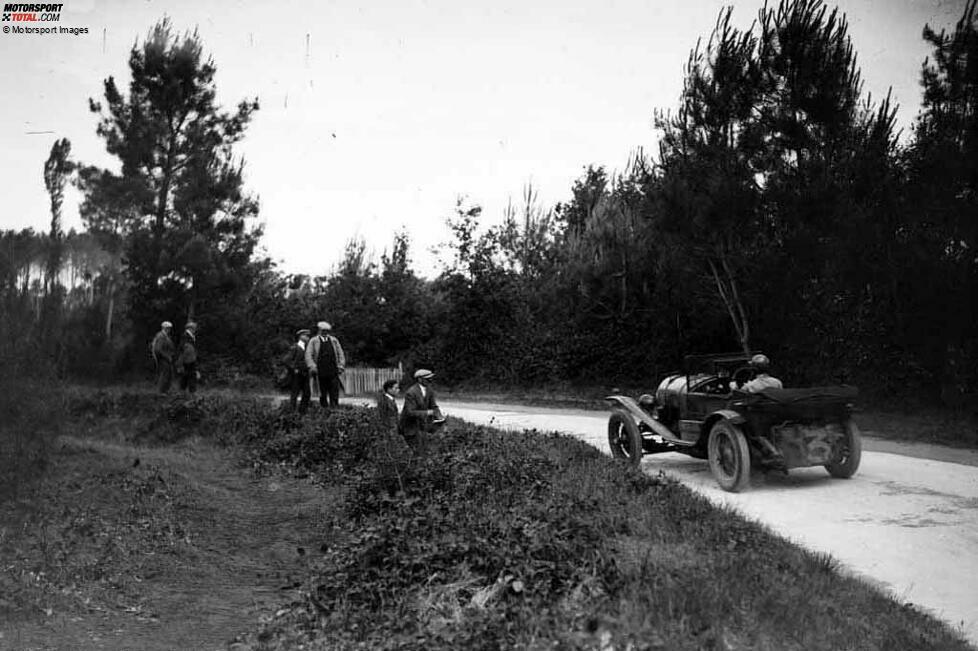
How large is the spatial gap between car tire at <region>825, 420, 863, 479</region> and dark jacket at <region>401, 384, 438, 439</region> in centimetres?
490

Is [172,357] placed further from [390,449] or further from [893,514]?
[893,514]

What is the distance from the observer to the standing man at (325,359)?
1430 centimetres

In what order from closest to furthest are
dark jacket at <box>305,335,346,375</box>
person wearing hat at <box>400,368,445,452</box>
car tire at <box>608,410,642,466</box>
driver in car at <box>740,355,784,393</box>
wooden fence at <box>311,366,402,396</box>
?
driver in car at <box>740,355,784,393</box> → person wearing hat at <box>400,368,445,452</box> → car tire at <box>608,410,642,466</box> → dark jacket at <box>305,335,346,375</box> → wooden fence at <box>311,366,402,396</box>

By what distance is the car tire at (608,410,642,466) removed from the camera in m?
9.95

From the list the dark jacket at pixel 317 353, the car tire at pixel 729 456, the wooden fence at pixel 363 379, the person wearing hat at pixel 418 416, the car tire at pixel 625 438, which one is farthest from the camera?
the wooden fence at pixel 363 379

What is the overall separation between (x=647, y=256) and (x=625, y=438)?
12.1m

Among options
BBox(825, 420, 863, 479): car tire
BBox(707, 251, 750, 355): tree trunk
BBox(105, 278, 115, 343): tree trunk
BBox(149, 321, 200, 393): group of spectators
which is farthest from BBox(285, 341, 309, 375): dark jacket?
BBox(707, 251, 750, 355): tree trunk

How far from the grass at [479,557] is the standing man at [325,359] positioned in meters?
2.36

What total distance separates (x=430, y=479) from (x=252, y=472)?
559 centimetres

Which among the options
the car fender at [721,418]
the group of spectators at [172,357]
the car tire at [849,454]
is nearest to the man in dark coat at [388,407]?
the car fender at [721,418]

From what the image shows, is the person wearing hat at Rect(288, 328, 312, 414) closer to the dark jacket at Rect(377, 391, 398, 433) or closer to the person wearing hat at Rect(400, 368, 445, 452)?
the dark jacket at Rect(377, 391, 398, 433)

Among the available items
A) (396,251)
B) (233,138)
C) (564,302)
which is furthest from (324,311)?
(564,302)

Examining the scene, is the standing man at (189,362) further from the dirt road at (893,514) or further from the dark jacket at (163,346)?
the dirt road at (893,514)

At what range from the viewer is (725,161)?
1745cm
